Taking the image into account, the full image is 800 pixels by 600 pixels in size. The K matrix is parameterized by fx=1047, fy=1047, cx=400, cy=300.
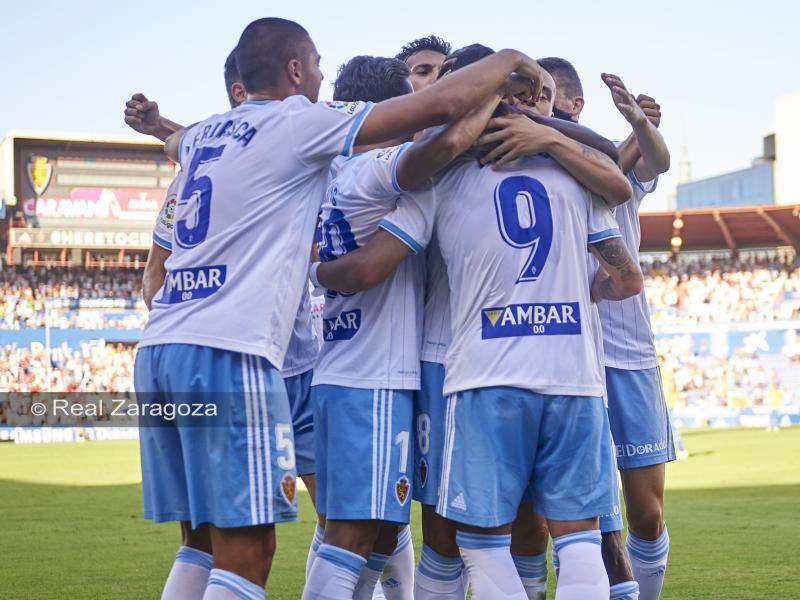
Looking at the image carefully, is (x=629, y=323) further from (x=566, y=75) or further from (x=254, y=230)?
(x=254, y=230)

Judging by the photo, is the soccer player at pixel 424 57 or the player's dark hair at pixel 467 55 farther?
the soccer player at pixel 424 57

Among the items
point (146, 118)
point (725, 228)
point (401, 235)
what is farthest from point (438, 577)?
point (725, 228)

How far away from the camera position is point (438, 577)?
3.91 meters

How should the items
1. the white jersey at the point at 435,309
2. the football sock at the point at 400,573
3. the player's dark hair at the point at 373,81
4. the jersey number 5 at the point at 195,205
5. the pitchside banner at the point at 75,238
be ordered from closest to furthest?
the jersey number 5 at the point at 195,205
the white jersey at the point at 435,309
the player's dark hair at the point at 373,81
the football sock at the point at 400,573
the pitchside banner at the point at 75,238

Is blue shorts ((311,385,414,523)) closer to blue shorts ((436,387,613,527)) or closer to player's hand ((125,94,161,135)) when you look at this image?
blue shorts ((436,387,613,527))

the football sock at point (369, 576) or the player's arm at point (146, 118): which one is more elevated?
the player's arm at point (146, 118)

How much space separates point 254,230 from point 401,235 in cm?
56

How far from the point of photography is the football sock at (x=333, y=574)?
351cm

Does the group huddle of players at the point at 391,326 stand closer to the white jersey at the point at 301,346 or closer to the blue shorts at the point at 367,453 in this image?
the blue shorts at the point at 367,453

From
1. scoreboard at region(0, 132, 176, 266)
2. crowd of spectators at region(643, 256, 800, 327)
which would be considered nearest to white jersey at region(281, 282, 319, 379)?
crowd of spectators at region(643, 256, 800, 327)

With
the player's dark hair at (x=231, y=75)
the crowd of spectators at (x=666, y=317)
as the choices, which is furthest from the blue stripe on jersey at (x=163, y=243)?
the crowd of spectators at (x=666, y=317)

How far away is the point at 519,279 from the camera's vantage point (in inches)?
137

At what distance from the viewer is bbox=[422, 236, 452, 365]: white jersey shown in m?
3.86

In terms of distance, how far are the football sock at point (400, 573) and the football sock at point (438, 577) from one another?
0.38m
